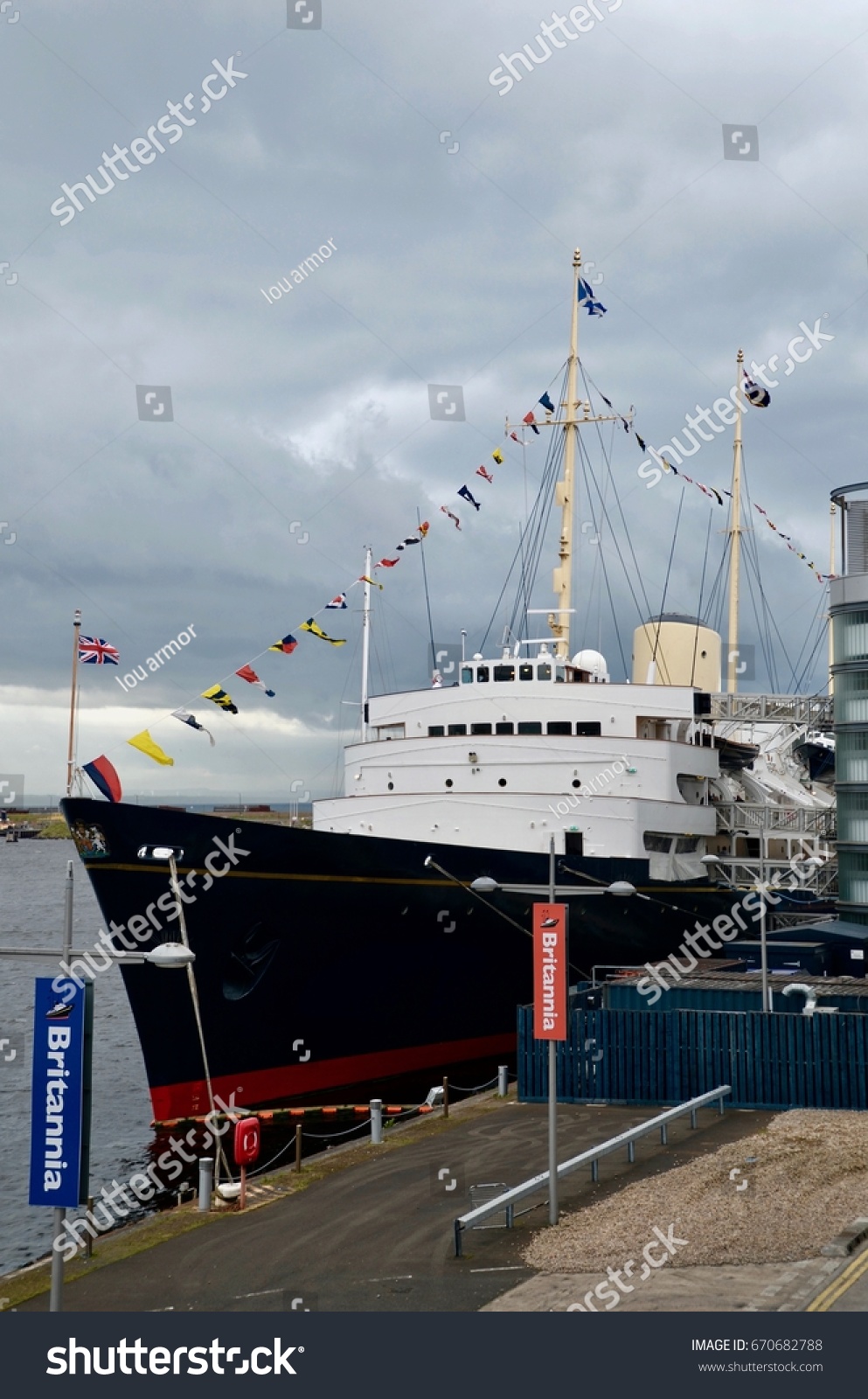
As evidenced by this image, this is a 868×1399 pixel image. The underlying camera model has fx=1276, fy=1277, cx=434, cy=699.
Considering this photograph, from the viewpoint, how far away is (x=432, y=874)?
27.6 m

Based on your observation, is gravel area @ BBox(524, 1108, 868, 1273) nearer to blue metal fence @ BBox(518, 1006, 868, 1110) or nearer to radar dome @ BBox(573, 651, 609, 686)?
blue metal fence @ BBox(518, 1006, 868, 1110)

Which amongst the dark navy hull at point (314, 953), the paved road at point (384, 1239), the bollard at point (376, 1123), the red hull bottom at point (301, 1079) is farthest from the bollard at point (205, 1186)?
the red hull bottom at point (301, 1079)

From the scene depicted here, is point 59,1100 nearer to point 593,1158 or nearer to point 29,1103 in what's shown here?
point 593,1158

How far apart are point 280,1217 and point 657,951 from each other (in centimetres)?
1890

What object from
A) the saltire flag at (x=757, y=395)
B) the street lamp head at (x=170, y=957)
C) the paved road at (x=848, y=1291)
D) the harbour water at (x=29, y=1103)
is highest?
the saltire flag at (x=757, y=395)

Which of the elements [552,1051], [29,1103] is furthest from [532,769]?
[552,1051]

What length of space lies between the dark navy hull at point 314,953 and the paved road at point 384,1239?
18.2 feet

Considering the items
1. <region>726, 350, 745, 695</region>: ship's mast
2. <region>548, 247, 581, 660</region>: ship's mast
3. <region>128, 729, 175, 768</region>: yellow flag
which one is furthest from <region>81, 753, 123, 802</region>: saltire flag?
<region>726, 350, 745, 695</region>: ship's mast

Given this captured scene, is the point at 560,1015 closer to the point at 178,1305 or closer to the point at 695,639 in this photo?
the point at 178,1305

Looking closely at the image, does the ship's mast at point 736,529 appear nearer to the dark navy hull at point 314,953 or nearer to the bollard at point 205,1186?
the dark navy hull at point 314,953

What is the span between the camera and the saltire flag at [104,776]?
613 inches

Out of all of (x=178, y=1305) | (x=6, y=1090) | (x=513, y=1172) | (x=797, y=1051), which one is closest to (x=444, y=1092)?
(x=513, y=1172)

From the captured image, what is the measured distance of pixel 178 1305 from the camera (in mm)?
13086
